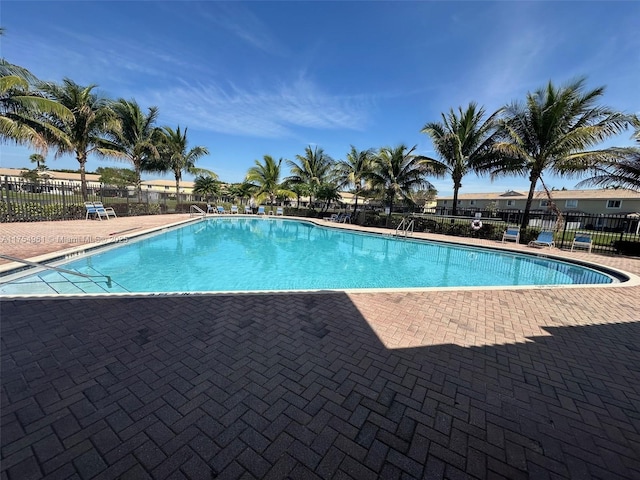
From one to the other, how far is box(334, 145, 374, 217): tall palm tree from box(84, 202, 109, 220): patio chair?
56.1 ft

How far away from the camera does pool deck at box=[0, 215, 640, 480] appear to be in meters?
1.74

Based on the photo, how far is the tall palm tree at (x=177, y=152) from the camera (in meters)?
23.3

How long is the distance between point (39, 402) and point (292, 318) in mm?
2512

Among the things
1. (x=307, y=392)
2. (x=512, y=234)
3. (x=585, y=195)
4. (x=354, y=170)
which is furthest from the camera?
(x=585, y=195)

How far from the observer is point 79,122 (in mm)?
14719

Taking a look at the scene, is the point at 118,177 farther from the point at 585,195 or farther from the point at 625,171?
the point at 585,195

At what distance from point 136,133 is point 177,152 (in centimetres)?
408

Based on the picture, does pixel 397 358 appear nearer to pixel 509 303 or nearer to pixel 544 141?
pixel 509 303

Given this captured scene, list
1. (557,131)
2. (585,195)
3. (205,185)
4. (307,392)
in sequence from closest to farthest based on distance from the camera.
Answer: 1. (307,392)
2. (557,131)
3. (585,195)
4. (205,185)

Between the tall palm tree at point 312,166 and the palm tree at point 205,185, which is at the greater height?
the tall palm tree at point 312,166

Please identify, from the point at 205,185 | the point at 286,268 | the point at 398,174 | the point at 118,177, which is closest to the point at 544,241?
the point at 398,174

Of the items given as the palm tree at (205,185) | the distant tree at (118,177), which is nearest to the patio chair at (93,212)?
the palm tree at (205,185)

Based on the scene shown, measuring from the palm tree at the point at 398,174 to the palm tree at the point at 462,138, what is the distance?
2129mm

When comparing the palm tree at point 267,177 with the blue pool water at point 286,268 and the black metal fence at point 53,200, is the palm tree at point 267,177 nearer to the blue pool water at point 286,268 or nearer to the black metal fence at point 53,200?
the black metal fence at point 53,200
